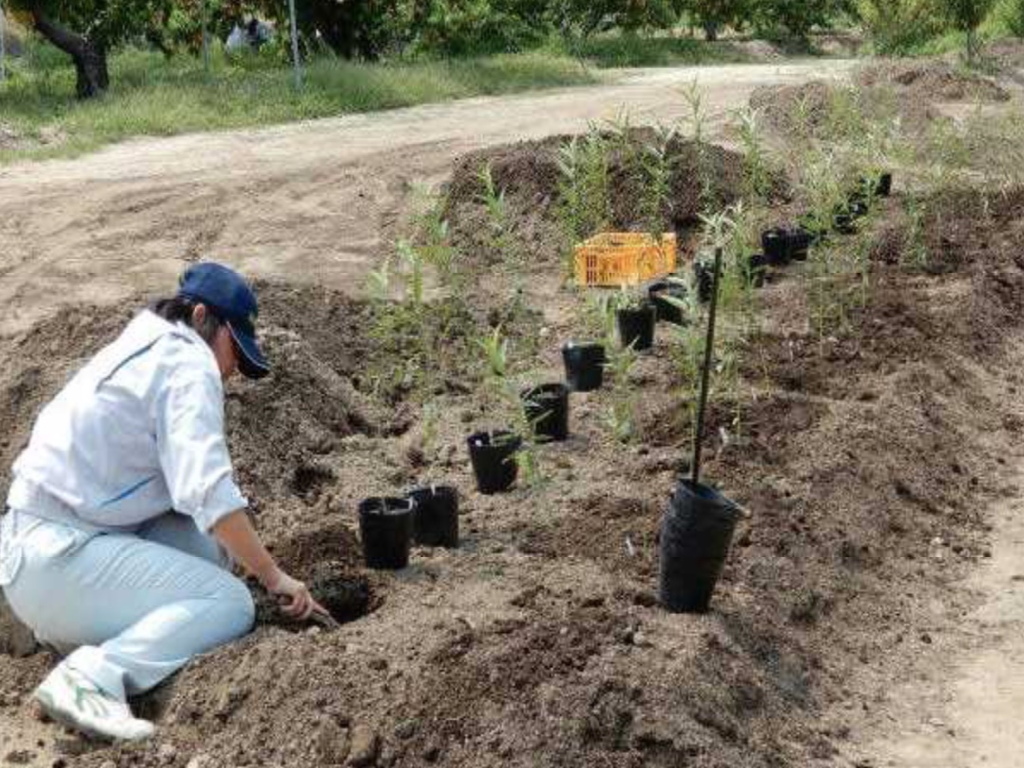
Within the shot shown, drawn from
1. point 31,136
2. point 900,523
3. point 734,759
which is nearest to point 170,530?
point 734,759

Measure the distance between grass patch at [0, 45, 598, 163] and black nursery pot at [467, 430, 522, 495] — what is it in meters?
9.14

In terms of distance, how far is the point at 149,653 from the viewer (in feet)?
14.5

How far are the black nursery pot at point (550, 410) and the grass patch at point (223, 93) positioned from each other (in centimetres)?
879

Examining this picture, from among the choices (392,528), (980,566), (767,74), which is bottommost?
(767,74)

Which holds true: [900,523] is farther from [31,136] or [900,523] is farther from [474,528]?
[31,136]

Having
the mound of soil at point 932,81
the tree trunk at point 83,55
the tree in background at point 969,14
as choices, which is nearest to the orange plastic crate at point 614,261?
the mound of soil at point 932,81

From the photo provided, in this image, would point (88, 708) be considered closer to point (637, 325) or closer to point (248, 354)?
point (248, 354)

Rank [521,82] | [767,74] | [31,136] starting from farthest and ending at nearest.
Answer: [767,74] → [521,82] → [31,136]

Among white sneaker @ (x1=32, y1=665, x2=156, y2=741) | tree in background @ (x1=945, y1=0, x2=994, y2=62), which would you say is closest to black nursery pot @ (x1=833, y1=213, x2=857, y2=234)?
white sneaker @ (x1=32, y1=665, x2=156, y2=741)

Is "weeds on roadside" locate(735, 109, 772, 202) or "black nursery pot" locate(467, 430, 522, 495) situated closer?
"black nursery pot" locate(467, 430, 522, 495)

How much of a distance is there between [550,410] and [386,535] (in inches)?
58.9

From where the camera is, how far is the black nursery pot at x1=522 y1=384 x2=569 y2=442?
6.49 m

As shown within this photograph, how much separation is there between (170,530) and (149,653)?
1.50 ft

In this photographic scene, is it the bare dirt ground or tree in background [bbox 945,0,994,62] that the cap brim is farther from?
tree in background [bbox 945,0,994,62]
